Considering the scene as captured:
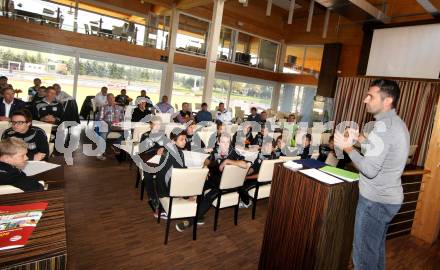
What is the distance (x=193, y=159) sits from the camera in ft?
13.4

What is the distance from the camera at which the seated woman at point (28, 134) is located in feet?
11.5

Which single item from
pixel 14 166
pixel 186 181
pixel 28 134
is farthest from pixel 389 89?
pixel 28 134

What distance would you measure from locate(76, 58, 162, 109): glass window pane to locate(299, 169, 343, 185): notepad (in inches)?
381

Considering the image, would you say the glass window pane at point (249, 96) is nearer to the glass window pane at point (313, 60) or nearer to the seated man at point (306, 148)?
the glass window pane at point (313, 60)

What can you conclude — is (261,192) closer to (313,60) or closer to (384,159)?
(384,159)

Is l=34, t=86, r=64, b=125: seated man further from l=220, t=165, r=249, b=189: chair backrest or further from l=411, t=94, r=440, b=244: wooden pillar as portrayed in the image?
l=411, t=94, r=440, b=244: wooden pillar

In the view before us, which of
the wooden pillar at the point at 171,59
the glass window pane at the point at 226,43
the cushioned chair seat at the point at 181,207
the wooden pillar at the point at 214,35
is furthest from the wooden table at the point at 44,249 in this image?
the glass window pane at the point at 226,43

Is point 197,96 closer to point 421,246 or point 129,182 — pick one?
point 129,182

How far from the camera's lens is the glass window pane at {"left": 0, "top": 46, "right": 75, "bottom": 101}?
861 cm

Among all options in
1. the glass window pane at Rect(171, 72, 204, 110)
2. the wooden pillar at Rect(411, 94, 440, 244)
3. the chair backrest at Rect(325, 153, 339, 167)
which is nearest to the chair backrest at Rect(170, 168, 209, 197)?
the chair backrest at Rect(325, 153, 339, 167)

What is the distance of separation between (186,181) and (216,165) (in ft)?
3.87

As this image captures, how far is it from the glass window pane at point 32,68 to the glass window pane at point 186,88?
13.3ft

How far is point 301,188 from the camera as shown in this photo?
6.96 ft

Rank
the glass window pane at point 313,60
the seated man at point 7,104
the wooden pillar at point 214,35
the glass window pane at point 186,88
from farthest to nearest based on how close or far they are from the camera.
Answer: the glass window pane at point 313,60, the glass window pane at point 186,88, the wooden pillar at point 214,35, the seated man at point 7,104
